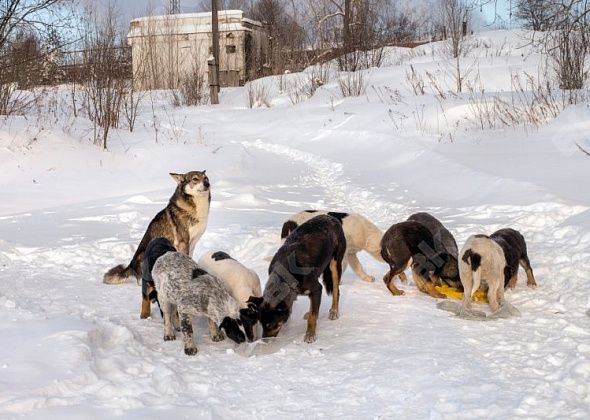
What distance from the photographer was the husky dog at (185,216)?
663cm

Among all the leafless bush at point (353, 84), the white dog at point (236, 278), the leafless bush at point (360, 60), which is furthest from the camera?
the leafless bush at point (360, 60)

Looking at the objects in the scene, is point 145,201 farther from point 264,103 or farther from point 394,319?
point 264,103

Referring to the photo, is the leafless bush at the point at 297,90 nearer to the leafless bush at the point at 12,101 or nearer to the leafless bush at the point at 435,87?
the leafless bush at the point at 435,87

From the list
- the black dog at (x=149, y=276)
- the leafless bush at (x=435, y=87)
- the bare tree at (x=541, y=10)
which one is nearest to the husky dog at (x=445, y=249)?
the black dog at (x=149, y=276)

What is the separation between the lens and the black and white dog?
14.6 feet

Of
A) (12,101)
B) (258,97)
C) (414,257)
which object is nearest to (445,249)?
(414,257)

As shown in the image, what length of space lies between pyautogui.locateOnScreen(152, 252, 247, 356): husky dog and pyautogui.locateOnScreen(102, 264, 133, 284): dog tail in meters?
1.53

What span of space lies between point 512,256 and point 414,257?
0.88 m

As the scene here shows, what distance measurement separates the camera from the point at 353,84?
22344 millimetres

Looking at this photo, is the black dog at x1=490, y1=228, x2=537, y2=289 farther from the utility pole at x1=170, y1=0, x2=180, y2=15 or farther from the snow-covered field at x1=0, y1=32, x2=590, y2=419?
the utility pole at x1=170, y1=0, x2=180, y2=15

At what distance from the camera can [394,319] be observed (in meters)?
4.97

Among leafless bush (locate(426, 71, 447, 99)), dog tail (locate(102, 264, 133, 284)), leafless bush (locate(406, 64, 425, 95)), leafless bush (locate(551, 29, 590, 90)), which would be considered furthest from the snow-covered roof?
dog tail (locate(102, 264, 133, 284))

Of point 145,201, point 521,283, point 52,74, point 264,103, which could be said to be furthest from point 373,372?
point 264,103

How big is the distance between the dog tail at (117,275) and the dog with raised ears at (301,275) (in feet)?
6.45
